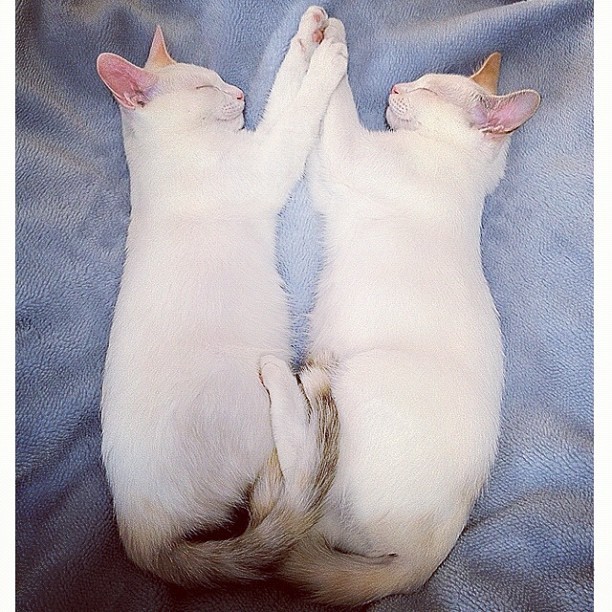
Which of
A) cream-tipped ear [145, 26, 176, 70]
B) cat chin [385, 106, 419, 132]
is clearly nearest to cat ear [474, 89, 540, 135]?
cat chin [385, 106, 419, 132]

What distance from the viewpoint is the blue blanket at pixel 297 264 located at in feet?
3.01

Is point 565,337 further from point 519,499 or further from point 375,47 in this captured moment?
point 375,47

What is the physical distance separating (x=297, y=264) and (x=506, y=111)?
41 cm

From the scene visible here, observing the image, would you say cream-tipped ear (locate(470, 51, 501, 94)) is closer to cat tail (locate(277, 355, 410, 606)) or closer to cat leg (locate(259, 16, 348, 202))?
cat leg (locate(259, 16, 348, 202))

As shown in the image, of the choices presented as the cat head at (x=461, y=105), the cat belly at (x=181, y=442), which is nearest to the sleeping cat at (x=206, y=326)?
the cat belly at (x=181, y=442)

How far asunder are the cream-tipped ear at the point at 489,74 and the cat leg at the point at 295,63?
0.85ft

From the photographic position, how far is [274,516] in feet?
2.93

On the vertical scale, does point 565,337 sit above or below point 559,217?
below

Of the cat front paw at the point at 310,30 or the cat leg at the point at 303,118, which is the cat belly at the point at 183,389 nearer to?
the cat leg at the point at 303,118

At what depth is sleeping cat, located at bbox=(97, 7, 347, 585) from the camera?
0.90 meters

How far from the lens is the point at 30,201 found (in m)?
0.95

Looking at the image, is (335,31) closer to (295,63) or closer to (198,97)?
(295,63)
